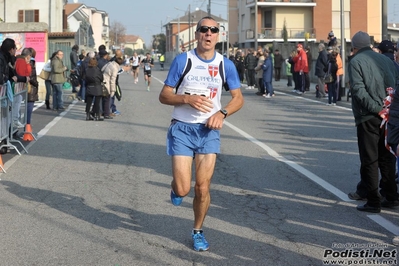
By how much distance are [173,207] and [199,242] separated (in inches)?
74.7

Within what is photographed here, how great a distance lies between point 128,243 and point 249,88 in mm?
28757

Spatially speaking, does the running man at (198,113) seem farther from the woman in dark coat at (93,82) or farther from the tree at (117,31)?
the tree at (117,31)

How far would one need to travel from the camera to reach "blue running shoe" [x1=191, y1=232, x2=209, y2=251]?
19.8 feet

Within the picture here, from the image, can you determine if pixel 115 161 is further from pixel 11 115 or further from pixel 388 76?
pixel 388 76

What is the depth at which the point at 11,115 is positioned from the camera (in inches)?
504

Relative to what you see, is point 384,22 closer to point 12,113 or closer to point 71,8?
point 12,113

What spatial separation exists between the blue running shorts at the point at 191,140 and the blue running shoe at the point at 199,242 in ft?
2.31

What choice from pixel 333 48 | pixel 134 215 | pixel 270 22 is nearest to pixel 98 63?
pixel 333 48

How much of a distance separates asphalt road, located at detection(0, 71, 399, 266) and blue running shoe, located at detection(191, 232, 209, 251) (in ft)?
0.19

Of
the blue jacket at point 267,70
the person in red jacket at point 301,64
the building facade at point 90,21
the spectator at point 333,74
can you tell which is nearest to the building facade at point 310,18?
the building facade at point 90,21

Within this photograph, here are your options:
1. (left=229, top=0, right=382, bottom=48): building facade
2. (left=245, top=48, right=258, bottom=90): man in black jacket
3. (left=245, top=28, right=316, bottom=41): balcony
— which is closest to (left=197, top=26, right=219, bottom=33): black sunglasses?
(left=245, top=48, right=258, bottom=90): man in black jacket

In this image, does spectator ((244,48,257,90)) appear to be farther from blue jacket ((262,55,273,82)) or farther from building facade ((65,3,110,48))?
building facade ((65,3,110,48))

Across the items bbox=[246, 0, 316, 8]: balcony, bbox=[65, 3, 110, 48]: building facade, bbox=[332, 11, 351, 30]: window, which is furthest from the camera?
bbox=[65, 3, 110, 48]: building facade

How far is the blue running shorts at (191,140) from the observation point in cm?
600
